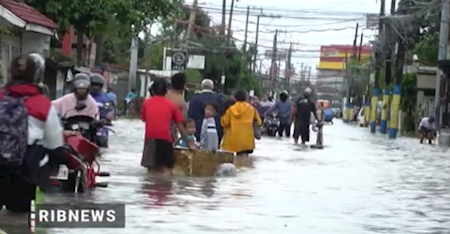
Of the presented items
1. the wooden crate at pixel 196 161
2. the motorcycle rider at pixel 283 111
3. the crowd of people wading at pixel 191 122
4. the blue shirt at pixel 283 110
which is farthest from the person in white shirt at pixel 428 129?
the wooden crate at pixel 196 161

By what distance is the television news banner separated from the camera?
1111 centimetres

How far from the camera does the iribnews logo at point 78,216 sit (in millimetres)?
11109

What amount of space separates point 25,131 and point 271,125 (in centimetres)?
3216

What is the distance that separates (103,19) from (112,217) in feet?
66.7

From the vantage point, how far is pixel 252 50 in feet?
362

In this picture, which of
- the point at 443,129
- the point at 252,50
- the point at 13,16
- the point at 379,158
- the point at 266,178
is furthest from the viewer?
the point at 252,50

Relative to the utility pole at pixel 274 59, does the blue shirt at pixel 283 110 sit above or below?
below

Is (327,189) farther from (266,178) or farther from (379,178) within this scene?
(379,178)

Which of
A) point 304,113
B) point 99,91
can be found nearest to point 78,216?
point 99,91

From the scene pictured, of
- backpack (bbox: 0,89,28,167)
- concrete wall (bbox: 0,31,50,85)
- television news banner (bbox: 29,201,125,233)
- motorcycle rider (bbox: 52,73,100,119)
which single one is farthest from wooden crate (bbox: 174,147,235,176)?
concrete wall (bbox: 0,31,50,85)

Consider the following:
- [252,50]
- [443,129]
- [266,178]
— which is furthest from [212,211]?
[252,50]

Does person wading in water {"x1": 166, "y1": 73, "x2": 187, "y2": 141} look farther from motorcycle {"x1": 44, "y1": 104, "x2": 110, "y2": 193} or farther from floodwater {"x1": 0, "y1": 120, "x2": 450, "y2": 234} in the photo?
motorcycle {"x1": 44, "y1": 104, "x2": 110, "y2": 193}

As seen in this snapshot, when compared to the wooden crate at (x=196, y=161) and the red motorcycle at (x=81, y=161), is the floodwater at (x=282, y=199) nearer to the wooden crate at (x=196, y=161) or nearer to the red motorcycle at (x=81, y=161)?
the red motorcycle at (x=81, y=161)

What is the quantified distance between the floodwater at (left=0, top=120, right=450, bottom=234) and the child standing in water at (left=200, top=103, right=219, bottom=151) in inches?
29.8
